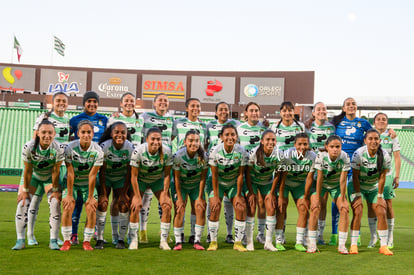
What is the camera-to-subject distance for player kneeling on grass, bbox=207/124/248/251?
21.2ft

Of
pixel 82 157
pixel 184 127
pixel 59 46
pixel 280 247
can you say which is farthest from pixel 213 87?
pixel 82 157

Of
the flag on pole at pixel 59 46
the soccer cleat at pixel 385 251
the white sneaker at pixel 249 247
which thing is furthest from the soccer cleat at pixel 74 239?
the flag on pole at pixel 59 46

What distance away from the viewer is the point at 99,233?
6.35 metres

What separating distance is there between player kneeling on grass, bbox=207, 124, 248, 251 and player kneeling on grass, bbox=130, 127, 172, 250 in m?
0.65

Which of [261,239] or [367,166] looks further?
[261,239]

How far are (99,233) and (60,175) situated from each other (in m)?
1.04

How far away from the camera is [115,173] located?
261 inches

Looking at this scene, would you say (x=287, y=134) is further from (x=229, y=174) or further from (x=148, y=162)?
(x=148, y=162)

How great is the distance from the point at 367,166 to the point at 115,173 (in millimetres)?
3835

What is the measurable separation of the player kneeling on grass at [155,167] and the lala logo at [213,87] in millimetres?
33649

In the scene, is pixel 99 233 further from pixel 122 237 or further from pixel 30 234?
pixel 30 234

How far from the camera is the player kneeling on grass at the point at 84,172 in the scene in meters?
6.10

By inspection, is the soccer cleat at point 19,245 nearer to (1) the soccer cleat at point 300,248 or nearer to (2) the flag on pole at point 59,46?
(1) the soccer cleat at point 300,248

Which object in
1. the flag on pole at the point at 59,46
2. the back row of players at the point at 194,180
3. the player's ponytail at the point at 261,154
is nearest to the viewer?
the back row of players at the point at 194,180
